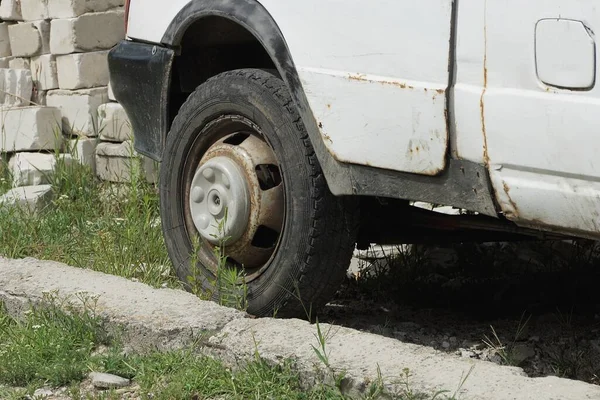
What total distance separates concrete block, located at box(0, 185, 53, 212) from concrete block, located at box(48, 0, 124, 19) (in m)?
1.22

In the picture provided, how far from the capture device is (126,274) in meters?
5.05

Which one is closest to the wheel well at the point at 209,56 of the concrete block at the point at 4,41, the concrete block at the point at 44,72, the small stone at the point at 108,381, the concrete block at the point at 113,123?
the small stone at the point at 108,381

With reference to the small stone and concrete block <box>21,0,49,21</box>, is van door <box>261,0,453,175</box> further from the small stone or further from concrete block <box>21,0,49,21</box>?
concrete block <box>21,0,49,21</box>

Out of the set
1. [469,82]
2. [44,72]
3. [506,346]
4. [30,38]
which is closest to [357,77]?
[469,82]

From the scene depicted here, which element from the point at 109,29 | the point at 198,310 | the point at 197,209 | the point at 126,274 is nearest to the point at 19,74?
the point at 109,29

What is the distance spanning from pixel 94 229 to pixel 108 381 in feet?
7.39

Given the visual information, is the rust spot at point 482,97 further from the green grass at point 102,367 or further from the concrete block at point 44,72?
the concrete block at point 44,72

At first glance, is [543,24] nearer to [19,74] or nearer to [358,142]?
[358,142]

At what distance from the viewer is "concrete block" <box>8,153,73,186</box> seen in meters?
6.94

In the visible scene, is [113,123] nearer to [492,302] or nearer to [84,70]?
[84,70]

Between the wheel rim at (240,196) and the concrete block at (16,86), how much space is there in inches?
132

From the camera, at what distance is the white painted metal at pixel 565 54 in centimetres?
321

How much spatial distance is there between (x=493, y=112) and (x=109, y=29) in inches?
171

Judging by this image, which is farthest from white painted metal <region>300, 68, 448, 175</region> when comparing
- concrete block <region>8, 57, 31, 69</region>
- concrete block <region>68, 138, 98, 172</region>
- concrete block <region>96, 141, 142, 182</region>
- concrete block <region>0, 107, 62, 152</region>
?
concrete block <region>8, 57, 31, 69</region>
